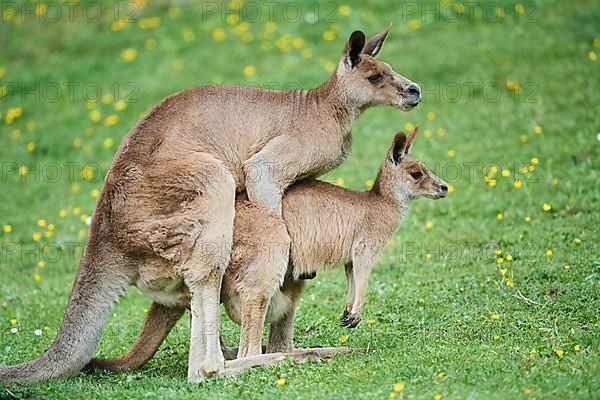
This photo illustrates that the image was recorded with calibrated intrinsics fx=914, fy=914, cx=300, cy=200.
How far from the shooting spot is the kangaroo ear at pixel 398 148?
7141mm

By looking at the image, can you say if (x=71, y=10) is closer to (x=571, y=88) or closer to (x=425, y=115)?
(x=425, y=115)

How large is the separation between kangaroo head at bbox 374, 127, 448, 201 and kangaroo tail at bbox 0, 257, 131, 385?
2198 mm

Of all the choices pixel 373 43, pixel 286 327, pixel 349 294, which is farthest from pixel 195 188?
pixel 373 43

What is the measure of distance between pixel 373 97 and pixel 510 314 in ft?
6.58

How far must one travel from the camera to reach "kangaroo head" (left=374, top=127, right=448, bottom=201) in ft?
23.9

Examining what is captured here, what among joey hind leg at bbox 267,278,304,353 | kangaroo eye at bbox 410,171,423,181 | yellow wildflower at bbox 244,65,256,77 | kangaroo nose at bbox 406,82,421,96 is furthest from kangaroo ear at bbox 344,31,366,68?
yellow wildflower at bbox 244,65,256,77

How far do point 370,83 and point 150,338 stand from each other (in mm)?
2611

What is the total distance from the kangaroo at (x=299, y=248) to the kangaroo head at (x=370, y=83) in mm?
325

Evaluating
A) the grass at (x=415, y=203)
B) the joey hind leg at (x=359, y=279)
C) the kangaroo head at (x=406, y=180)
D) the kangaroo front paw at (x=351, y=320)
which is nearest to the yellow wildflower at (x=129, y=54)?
the grass at (x=415, y=203)

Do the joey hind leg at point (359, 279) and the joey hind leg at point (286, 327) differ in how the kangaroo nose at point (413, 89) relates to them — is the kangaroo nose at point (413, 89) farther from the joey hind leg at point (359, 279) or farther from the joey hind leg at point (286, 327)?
the joey hind leg at point (286, 327)

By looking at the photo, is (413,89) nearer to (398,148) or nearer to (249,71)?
(398,148)

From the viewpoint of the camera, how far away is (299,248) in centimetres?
686

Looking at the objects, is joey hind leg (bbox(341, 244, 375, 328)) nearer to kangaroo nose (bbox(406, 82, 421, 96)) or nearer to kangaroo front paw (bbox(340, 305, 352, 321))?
kangaroo front paw (bbox(340, 305, 352, 321))

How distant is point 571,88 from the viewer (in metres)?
12.2
